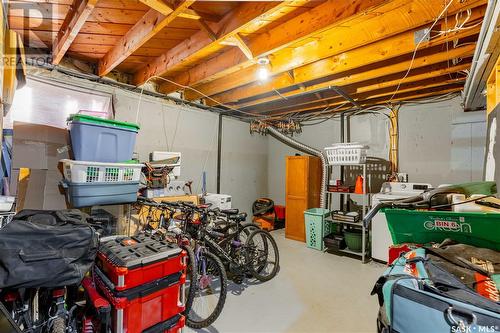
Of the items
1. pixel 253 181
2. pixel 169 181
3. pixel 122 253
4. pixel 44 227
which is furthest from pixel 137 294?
pixel 253 181

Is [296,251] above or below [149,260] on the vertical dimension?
below

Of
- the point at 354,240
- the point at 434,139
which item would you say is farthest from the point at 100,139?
the point at 434,139

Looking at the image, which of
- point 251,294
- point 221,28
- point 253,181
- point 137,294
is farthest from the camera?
point 253,181

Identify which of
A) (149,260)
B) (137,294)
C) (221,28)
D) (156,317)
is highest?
(221,28)

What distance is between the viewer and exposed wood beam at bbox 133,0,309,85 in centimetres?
173

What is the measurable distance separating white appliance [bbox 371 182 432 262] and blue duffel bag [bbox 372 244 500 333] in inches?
109

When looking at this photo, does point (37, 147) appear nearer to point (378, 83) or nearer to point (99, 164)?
point (99, 164)

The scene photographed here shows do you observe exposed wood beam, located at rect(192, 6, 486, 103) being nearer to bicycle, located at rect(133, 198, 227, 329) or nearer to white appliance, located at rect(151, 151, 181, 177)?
white appliance, located at rect(151, 151, 181, 177)

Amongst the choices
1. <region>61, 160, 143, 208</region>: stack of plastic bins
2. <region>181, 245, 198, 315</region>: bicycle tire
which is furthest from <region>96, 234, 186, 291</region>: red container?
<region>61, 160, 143, 208</region>: stack of plastic bins

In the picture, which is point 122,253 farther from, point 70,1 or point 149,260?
point 70,1

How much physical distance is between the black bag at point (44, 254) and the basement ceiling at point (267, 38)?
148 cm

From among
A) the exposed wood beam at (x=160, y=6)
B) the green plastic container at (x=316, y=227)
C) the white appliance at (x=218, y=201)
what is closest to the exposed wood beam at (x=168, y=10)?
the exposed wood beam at (x=160, y=6)

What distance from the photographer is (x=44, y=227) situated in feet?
4.38

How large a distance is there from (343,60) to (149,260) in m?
2.69
